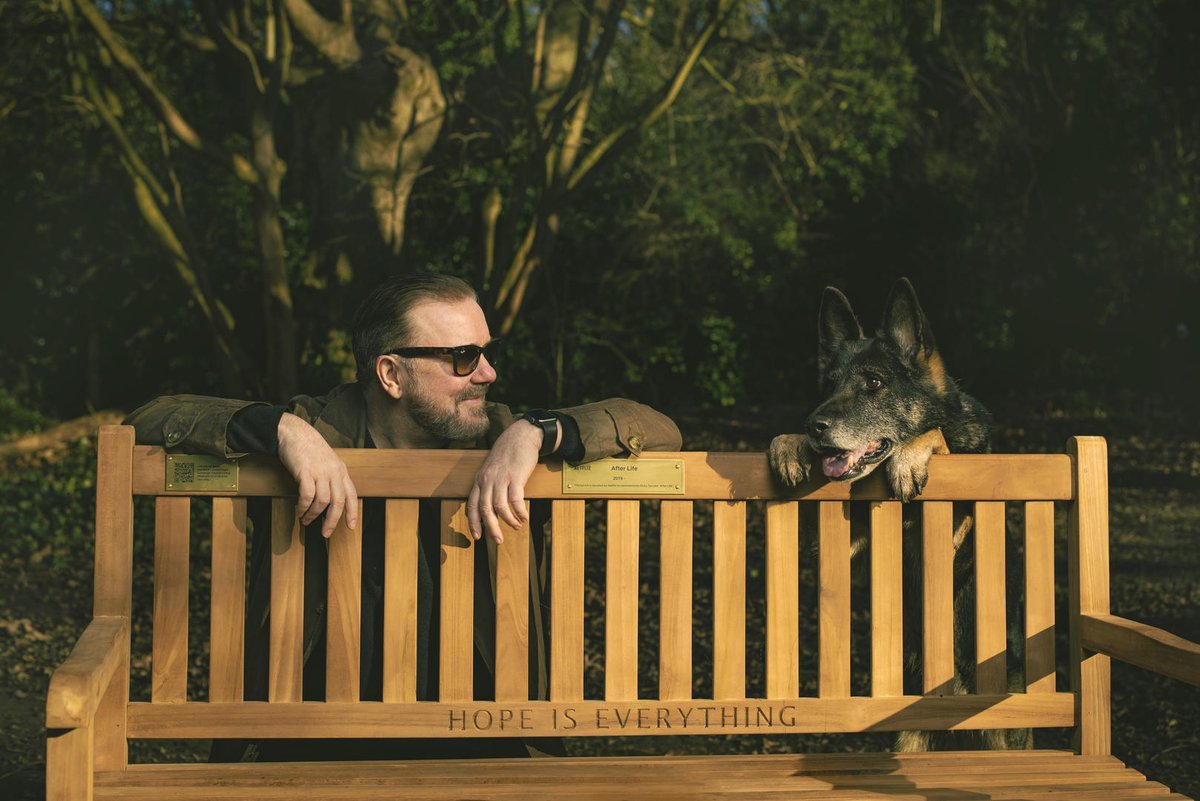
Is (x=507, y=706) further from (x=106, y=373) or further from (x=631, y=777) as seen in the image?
(x=106, y=373)

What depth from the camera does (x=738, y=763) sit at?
3482 mm

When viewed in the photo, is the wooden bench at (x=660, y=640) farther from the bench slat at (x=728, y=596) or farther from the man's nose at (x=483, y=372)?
the man's nose at (x=483, y=372)

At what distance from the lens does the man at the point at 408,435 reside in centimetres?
335

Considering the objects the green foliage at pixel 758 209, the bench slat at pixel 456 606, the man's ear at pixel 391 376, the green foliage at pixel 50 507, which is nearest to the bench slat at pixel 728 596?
the bench slat at pixel 456 606

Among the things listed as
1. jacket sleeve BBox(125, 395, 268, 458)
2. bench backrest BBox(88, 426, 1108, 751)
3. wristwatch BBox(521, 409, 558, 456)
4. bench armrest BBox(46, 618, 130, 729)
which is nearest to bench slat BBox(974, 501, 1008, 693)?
bench backrest BBox(88, 426, 1108, 751)

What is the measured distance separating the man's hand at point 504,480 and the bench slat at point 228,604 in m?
0.61

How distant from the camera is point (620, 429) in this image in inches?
138

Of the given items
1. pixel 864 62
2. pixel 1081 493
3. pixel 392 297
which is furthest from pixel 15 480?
pixel 1081 493

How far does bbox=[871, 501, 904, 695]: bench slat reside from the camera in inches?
143

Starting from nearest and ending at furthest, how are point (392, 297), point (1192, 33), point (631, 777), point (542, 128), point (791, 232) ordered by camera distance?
1. point (631, 777)
2. point (392, 297)
3. point (542, 128)
4. point (1192, 33)
5. point (791, 232)


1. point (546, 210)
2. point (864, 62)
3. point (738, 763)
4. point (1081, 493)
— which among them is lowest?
point (738, 763)

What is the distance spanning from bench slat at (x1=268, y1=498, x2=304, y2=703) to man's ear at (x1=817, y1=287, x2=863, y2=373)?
1.88 metres

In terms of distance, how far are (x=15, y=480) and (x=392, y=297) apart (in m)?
12.4

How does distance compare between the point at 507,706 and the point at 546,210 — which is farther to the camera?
the point at 546,210
